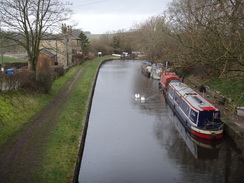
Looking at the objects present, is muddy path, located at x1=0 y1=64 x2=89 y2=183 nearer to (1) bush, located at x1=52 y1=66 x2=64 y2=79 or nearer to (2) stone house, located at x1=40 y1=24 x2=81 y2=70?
(1) bush, located at x1=52 y1=66 x2=64 y2=79

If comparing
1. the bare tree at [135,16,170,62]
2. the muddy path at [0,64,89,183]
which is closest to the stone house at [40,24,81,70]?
the bare tree at [135,16,170,62]

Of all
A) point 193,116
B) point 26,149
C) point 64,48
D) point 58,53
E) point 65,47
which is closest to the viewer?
point 26,149

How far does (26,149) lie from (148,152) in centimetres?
530

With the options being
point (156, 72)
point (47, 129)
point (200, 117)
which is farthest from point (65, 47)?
point (200, 117)

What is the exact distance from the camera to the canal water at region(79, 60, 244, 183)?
10484 mm

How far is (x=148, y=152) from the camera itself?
12.6m

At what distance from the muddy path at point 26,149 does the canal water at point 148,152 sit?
1903 mm

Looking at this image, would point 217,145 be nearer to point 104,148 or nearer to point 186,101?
point 186,101

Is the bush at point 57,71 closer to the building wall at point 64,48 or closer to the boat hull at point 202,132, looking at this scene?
the building wall at point 64,48

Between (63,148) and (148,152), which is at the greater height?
(63,148)

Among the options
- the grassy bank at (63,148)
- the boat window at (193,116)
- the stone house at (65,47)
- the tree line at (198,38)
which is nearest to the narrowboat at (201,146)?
the boat window at (193,116)

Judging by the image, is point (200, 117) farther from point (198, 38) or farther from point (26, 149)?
point (26, 149)

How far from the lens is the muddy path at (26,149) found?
28.6 ft

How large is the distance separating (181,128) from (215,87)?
7.86 m
